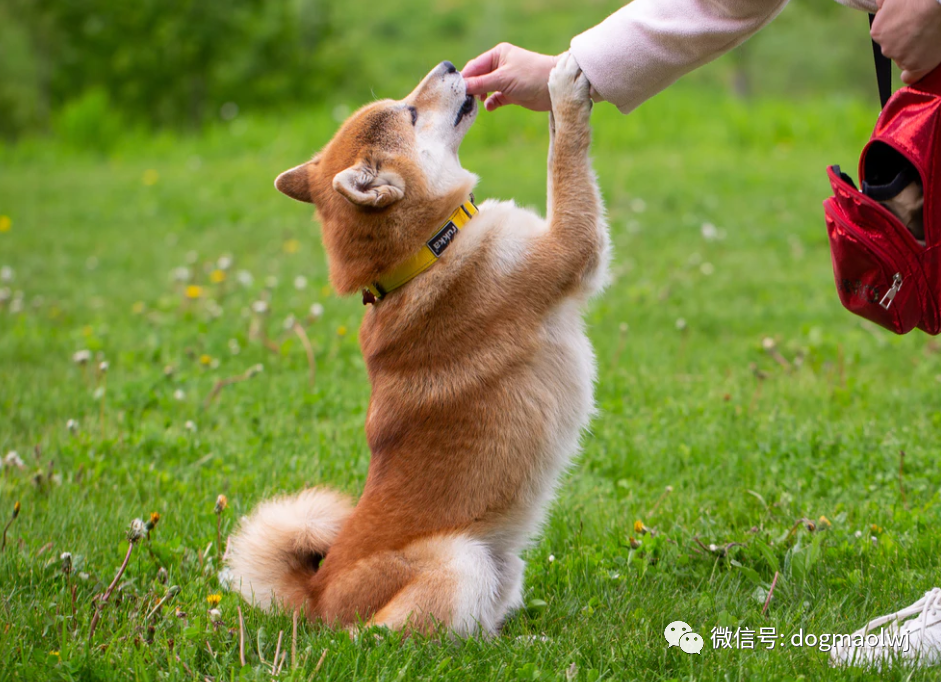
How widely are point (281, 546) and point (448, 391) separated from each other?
77cm

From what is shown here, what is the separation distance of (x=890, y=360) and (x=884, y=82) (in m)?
2.75

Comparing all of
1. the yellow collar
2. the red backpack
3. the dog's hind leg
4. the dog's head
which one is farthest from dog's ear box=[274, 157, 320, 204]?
the red backpack

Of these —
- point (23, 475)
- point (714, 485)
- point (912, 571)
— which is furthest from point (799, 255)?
point (23, 475)

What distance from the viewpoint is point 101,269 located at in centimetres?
757

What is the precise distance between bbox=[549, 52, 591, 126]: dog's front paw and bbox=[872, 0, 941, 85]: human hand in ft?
2.97

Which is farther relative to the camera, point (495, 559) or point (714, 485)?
point (714, 485)

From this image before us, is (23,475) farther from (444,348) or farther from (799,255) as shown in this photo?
(799,255)

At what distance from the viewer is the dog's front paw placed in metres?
2.90

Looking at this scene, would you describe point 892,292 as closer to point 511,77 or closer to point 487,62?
point 511,77

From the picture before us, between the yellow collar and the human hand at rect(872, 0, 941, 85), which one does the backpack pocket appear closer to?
the human hand at rect(872, 0, 941, 85)

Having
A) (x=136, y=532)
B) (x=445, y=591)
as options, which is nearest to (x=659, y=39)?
(x=445, y=591)

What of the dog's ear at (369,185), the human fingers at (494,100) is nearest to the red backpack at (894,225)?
the human fingers at (494,100)

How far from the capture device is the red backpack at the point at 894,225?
2344 millimetres

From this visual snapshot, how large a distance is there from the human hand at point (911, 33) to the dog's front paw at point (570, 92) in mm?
906
